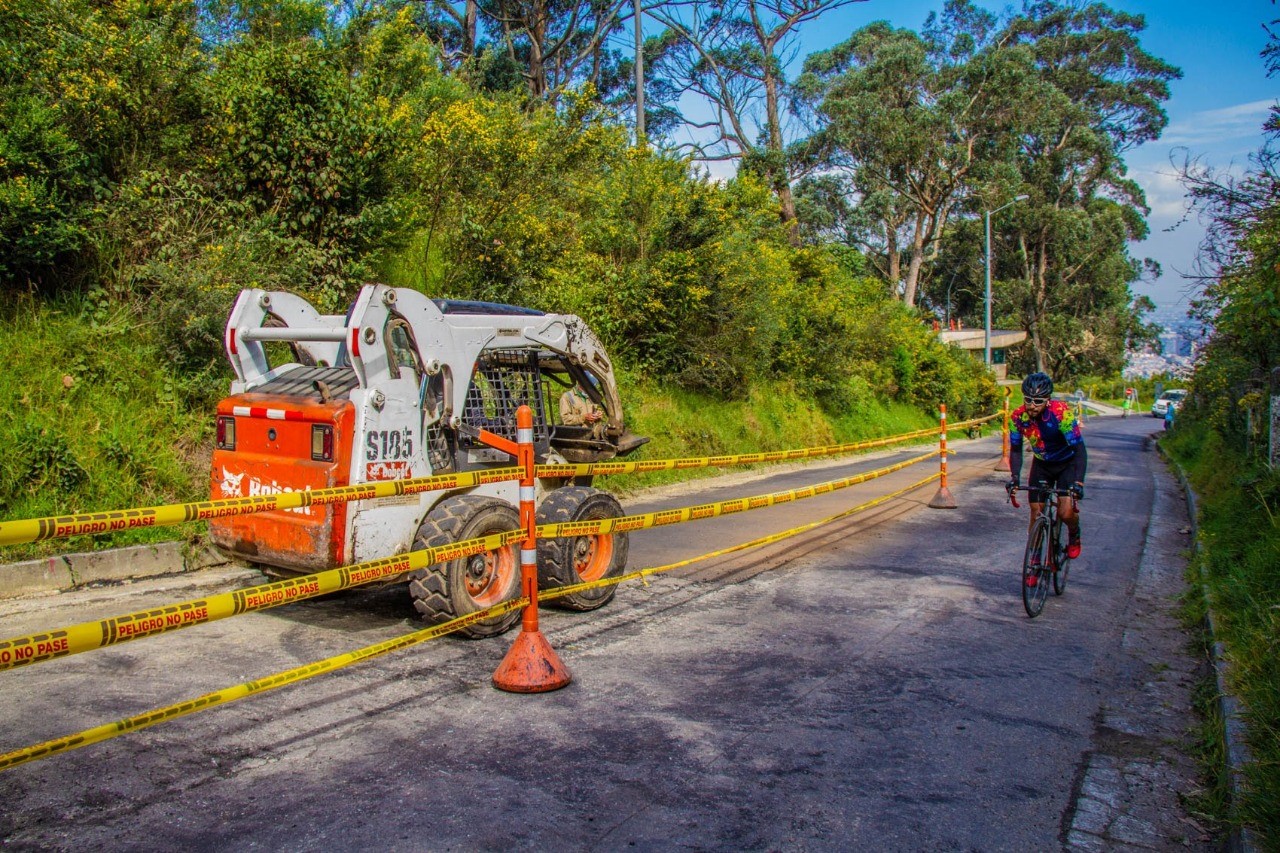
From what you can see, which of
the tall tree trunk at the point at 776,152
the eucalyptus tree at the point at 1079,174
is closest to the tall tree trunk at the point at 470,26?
the tall tree trunk at the point at 776,152

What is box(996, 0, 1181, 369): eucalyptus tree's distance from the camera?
49469mm

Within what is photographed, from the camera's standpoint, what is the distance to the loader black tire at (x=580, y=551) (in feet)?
23.0

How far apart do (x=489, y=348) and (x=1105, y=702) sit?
4.68m

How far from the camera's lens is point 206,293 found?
10.5 m

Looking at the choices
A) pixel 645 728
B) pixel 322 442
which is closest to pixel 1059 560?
pixel 645 728

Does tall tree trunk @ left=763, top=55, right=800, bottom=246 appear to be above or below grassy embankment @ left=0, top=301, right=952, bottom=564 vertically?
above

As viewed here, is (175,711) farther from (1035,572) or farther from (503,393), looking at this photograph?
(1035,572)

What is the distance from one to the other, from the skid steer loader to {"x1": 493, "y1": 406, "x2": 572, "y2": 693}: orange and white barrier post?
794 mm

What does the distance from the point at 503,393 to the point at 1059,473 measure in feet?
15.5

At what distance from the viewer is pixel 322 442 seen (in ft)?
19.9

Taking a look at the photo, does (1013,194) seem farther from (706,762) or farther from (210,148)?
(706,762)

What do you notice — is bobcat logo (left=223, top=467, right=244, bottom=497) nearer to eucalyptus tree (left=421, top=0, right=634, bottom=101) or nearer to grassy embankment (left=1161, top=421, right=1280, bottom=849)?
grassy embankment (left=1161, top=421, right=1280, bottom=849)

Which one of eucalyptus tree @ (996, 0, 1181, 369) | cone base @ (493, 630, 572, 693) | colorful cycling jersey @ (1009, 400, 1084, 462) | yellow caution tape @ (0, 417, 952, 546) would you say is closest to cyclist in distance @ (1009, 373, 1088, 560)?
colorful cycling jersey @ (1009, 400, 1084, 462)

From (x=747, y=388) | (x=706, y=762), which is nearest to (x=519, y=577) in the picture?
(x=706, y=762)
